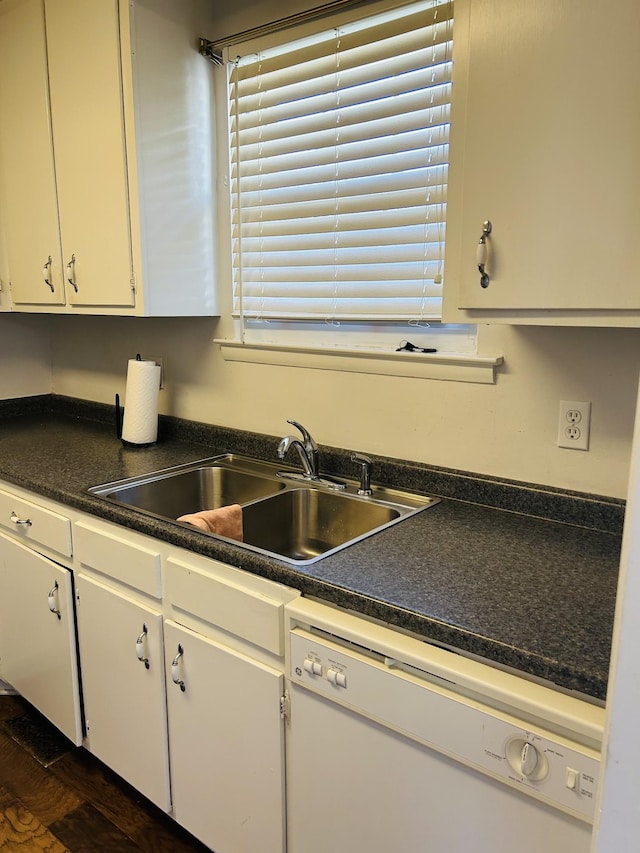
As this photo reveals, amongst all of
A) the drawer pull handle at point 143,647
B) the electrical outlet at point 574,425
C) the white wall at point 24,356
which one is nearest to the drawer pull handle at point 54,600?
the drawer pull handle at point 143,647

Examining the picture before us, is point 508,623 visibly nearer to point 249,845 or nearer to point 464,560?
point 464,560

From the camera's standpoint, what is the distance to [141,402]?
222 centimetres

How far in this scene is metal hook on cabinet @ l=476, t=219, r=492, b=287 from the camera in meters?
1.16

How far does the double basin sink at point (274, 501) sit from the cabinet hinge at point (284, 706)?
380mm

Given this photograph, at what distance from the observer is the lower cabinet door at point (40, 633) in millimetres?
1824

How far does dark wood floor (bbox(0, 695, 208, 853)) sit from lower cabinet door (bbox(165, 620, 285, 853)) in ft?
0.69

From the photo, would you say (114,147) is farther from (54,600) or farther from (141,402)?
(54,600)

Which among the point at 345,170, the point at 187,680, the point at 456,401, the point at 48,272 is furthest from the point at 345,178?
the point at 187,680

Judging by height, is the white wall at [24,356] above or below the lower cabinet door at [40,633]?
above

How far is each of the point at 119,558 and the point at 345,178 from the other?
122 centimetres

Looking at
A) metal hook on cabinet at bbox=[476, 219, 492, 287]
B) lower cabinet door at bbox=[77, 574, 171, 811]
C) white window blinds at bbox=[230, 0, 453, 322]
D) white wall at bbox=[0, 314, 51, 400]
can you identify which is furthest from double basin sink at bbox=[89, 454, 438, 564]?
white wall at bbox=[0, 314, 51, 400]

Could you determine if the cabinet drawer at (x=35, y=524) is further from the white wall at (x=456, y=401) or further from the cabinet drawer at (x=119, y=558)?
the white wall at (x=456, y=401)

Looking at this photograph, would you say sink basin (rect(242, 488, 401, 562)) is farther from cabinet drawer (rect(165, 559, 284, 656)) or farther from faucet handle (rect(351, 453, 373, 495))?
cabinet drawer (rect(165, 559, 284, 656))

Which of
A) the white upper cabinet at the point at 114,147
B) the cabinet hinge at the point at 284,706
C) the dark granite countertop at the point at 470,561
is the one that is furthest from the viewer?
the white upper cabinet at the point at 114,147
